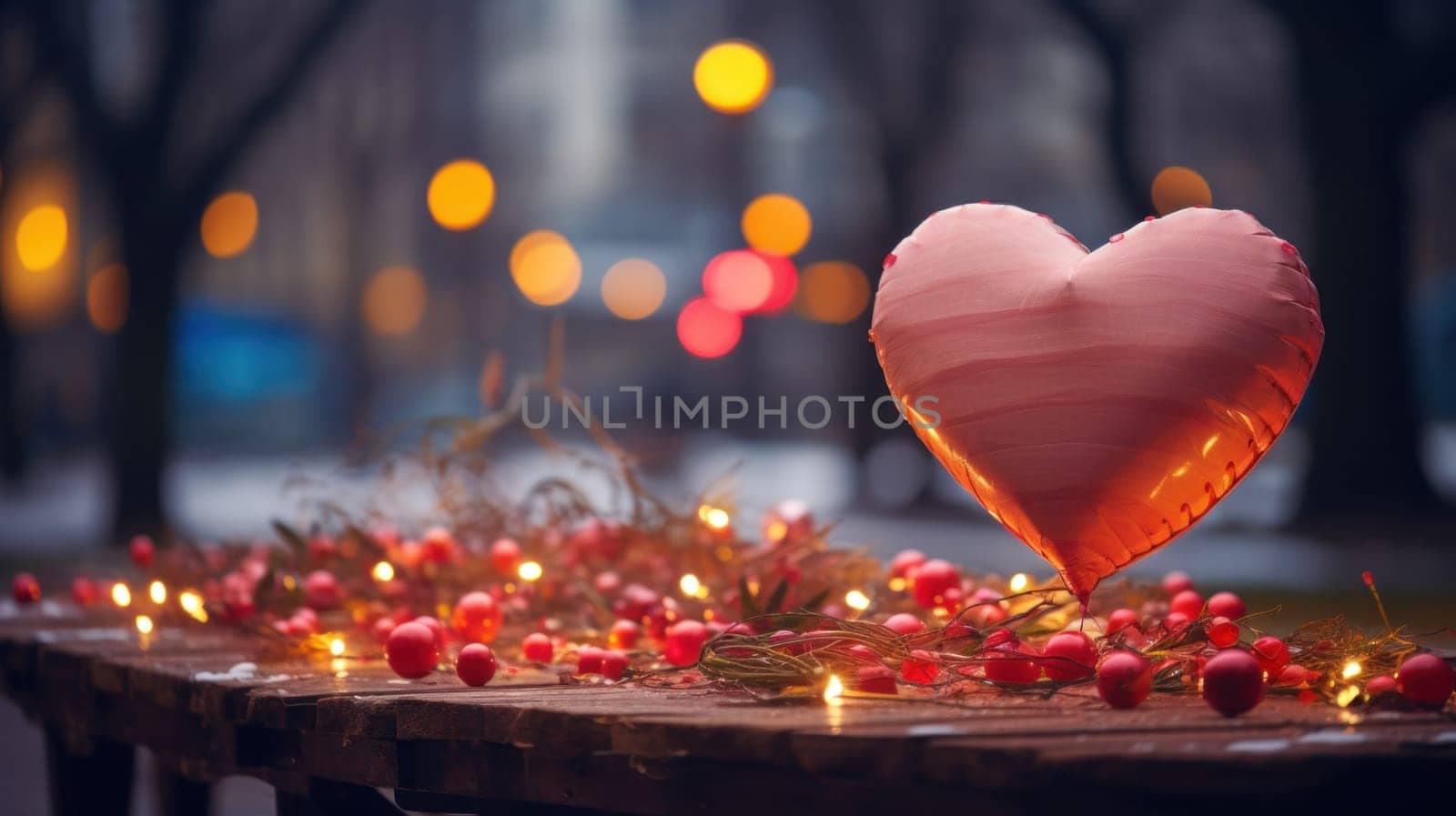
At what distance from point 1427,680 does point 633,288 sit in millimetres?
36332

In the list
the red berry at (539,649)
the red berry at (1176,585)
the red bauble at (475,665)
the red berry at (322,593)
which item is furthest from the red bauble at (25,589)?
the red berry at (1176,585)

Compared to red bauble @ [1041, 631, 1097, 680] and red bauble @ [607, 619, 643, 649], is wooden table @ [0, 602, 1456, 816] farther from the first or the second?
red bauble @ [607, 619, 643, 649]

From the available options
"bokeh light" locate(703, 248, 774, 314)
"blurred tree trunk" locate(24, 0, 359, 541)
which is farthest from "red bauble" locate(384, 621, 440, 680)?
"bokeh light" locate(703, 248, 774, 314)

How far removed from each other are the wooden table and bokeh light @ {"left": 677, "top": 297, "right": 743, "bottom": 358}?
3332 centimetres

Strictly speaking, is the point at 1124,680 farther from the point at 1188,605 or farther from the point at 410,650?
the point at 410,650

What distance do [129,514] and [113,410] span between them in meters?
0.79

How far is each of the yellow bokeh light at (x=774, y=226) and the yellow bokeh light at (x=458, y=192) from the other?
11.2 meters

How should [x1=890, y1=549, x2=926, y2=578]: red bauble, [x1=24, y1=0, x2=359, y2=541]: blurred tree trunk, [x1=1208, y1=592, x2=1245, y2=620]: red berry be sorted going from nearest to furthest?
[x1=1208, y1=592, x2=1245, y2=620]: red berry < [x1=890, y1=549, x2=926, y2=578]: red bauble < [x1=24, y1=0, x2=359, y2=541]: blurred tree trunk

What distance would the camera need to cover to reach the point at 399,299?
3984 cm

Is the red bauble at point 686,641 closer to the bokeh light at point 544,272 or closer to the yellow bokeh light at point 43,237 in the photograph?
the yellow bokeh light at point 43,237

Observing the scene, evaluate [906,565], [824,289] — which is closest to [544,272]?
[824,289]

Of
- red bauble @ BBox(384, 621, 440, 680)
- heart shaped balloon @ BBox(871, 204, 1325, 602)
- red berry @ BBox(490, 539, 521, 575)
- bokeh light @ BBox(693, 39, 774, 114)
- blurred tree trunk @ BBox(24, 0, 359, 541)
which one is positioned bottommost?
red bauble @ BBox(384, 621, 440, 680)

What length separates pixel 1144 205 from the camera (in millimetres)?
11727

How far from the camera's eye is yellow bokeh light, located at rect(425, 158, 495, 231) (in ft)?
61.2
